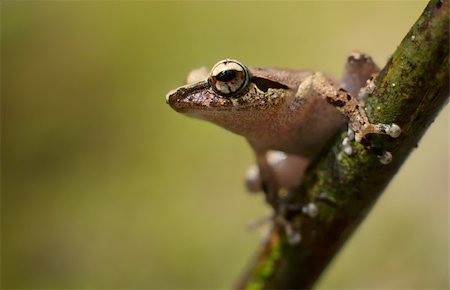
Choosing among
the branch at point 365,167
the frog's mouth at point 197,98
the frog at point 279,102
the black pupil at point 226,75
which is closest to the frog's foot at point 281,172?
the frog at point 279,102

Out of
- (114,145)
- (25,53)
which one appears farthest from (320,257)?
(25,53)

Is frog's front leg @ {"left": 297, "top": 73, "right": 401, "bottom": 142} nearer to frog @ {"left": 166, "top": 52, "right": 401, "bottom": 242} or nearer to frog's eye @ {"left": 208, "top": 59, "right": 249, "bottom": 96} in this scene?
frog @ {"left": 166, "top": 52, "right": 401, "bottom": 242}

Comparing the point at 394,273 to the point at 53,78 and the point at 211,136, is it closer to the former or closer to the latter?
the point at 211,136

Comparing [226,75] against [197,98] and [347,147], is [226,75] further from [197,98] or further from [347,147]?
[347,147]

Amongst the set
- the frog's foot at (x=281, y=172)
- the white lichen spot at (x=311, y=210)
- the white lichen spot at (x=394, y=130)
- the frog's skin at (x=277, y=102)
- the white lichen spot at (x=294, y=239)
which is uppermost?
the frog's skin at (x=277, y=102)

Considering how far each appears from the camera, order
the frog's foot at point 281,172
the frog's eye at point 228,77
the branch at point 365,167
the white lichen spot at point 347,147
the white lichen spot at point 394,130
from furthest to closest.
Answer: the frog's foot at point 281,172 < the frog's eye at point 228,77 < the white lichen spot at point 347,147 < the white lichen spot at point 394,130 < the branch at point 365,167

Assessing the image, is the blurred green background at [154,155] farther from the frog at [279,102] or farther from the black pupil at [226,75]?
the black pupil at [226,75]

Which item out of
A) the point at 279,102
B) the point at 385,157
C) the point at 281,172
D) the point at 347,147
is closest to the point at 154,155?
the point at 281,172
